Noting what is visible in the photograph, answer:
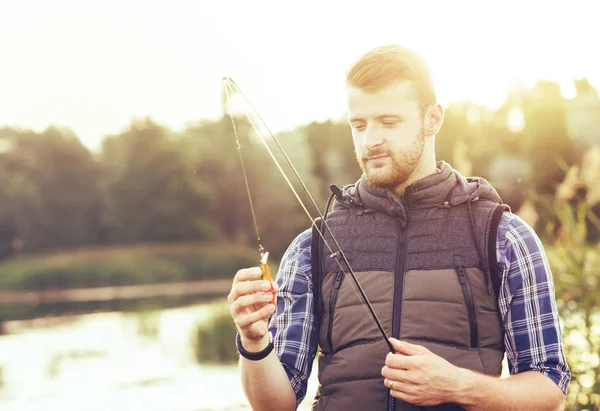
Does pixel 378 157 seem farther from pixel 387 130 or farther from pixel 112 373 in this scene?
pixel 112 373

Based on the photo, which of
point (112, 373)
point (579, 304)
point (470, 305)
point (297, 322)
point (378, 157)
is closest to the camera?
point (470, 305)

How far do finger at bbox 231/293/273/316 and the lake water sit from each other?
5352 mm

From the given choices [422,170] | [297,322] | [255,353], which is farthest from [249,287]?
[422,170]

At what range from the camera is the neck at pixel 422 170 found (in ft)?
7.32

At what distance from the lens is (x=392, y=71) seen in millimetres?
2131

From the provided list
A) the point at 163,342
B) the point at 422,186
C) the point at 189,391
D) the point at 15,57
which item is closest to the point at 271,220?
the point at 15,57

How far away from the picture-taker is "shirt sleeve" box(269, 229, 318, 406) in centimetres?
227

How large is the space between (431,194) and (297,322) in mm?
472

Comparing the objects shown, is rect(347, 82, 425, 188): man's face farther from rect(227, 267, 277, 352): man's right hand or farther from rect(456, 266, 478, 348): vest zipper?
rect(227, 267, 277, 352): man's right hand

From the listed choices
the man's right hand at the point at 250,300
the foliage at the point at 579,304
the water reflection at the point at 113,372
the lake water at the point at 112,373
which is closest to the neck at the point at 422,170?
the man's right hand at the point at 250,300

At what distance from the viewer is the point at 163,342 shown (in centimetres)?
1277

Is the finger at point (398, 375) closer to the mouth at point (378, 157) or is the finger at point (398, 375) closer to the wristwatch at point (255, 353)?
the wristwatch at point (255, 353)

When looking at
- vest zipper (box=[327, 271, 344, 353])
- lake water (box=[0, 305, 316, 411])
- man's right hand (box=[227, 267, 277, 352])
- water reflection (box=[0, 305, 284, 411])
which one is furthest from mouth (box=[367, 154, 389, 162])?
water reflection (box=[0, 305, 284, 411])

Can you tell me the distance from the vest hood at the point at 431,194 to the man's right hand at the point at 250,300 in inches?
15.4
